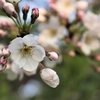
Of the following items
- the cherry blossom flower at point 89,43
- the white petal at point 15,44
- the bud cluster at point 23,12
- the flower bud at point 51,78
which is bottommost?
the cherry blossom flower at point 89,43

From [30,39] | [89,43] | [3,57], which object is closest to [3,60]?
[3,57]

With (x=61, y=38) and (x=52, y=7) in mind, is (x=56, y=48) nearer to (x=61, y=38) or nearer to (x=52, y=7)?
(x=61, y=38)

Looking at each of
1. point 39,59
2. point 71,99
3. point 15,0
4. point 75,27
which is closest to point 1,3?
point 15,0

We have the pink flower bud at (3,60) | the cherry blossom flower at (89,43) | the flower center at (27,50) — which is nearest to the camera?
the pink flower bud at (3,60)

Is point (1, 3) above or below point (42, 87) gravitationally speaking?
above

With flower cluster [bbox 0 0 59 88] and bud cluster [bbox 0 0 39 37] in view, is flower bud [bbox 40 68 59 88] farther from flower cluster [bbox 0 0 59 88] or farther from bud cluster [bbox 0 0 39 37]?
bud cluster [bbox 0 0 39 37]

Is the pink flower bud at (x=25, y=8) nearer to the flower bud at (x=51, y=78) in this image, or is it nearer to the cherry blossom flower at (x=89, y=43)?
the flower bud at (x=51, y=78)

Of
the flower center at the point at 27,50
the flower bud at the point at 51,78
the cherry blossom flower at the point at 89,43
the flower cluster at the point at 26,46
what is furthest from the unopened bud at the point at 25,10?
the cherry blossom flower at the point at 89,43

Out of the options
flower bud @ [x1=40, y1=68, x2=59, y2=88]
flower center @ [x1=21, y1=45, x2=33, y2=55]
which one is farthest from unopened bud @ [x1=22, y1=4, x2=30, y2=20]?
flower bud @ [x1=40, y1=68, x2=59, y2=88]
